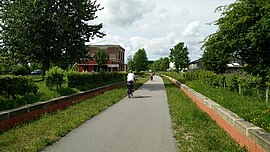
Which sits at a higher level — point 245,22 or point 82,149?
point 245,22

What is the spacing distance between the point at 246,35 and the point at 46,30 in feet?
47.7

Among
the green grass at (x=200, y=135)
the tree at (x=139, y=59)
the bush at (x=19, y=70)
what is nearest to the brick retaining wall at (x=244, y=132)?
the green grass at (x=200, y=135)

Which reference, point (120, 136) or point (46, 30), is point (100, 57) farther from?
point (120, 136)

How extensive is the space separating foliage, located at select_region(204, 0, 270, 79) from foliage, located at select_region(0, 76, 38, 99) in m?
9.12

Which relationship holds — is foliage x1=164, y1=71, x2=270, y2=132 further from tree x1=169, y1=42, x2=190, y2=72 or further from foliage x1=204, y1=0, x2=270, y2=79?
tree x1=169, y1=42, x2=190, y2=72

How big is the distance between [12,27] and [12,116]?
16357 mm

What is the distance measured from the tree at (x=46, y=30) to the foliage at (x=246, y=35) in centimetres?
1143

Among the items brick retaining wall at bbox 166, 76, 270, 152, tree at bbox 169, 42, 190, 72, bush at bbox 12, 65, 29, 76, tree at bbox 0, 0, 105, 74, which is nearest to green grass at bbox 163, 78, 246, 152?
brick retaining wall at bbox 166, 76, 270, 152

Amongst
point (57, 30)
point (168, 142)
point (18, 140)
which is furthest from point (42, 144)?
point (57, 30)

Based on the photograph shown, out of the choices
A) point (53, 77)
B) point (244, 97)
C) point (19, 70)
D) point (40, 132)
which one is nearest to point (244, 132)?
point (40, 132)

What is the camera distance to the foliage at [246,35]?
1245cm

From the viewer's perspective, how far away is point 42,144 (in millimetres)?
5926

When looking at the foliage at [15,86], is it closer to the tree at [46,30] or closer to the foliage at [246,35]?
the foliage at [246,35]

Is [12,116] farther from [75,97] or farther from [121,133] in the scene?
[75,97]
